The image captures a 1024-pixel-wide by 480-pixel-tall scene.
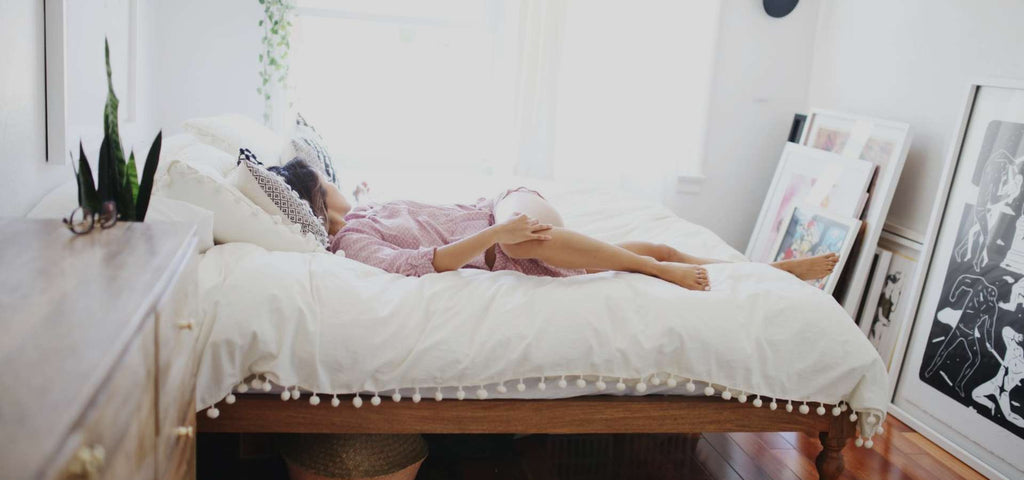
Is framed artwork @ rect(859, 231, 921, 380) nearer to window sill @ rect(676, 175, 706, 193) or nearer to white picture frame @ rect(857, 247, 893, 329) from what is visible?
white picture frame @ rect(857, 247, 893, 329)

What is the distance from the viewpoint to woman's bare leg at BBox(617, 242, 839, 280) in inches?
105

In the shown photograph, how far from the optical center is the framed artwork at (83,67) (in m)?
2.16

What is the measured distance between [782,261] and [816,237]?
138 centimetres

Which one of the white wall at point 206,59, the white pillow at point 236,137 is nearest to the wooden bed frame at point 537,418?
the white pillow at point 236,137

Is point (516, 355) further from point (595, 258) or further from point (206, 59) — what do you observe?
point (206, 59)

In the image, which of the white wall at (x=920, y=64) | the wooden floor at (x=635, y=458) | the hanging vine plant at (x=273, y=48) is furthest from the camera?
the hanging vine plant at (x=273, y=48)

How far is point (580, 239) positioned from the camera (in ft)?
7.94

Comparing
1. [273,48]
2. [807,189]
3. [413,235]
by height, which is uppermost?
[273,48]

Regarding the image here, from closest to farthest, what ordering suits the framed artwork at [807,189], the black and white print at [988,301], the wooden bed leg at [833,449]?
1. the wooden bed leg at [833,449]
2. the black and white print at [988,301]
3. the framed artwork at [807,189]

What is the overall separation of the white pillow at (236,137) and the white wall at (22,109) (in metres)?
0.81

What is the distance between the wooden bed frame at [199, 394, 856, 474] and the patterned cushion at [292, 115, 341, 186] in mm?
1170

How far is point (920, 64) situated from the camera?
3.72m

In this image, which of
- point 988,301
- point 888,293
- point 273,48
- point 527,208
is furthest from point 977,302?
point 273,48

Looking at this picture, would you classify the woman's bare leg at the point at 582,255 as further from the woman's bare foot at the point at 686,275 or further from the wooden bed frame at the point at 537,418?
the wooden bed frame at the point at 537,418
